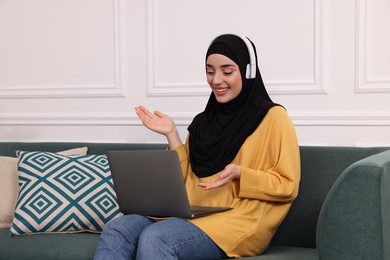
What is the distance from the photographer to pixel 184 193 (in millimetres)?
2205

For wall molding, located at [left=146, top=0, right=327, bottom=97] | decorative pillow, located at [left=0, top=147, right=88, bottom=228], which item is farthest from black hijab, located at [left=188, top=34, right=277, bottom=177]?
decorative pillow, located at [left=0, top=147, right=88, bottom=228]

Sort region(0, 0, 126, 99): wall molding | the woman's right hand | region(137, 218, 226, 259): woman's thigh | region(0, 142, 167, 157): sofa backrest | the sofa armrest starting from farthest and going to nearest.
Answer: region(0, 0, 126, 99): wall molding, region(0, 142, 167, 157): sofa backrest, the woman's right hand, region(137, 218, 226, 259): woman's thigh, the sofa armrest

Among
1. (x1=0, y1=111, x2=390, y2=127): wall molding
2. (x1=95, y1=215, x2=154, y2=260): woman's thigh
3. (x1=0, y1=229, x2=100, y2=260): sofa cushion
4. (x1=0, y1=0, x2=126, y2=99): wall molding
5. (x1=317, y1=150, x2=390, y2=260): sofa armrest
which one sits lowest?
(x1=0, y1=229, x2=100, y2=260): sofa cushion

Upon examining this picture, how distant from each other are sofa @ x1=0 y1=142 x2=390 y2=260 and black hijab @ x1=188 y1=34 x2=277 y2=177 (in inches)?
11.9

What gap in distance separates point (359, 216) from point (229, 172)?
49 cm

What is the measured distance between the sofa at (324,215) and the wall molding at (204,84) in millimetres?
336

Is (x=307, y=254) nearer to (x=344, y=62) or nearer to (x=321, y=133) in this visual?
(x=321, y=133)

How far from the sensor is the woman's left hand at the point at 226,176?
2.23m

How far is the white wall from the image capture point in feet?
9.37

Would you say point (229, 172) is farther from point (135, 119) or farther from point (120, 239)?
point (135, 119)

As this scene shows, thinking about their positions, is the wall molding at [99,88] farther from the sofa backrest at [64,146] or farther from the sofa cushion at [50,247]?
the sofa cushion at [50,247]

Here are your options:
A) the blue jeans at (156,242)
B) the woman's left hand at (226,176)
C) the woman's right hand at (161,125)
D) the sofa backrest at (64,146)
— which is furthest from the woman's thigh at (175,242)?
the sofa backrest at (64,146)

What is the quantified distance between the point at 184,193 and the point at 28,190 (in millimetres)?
913

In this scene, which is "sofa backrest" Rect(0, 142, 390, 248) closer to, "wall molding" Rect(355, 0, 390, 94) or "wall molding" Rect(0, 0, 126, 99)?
"wall molding" Rect(355, 0, 390, 94)
